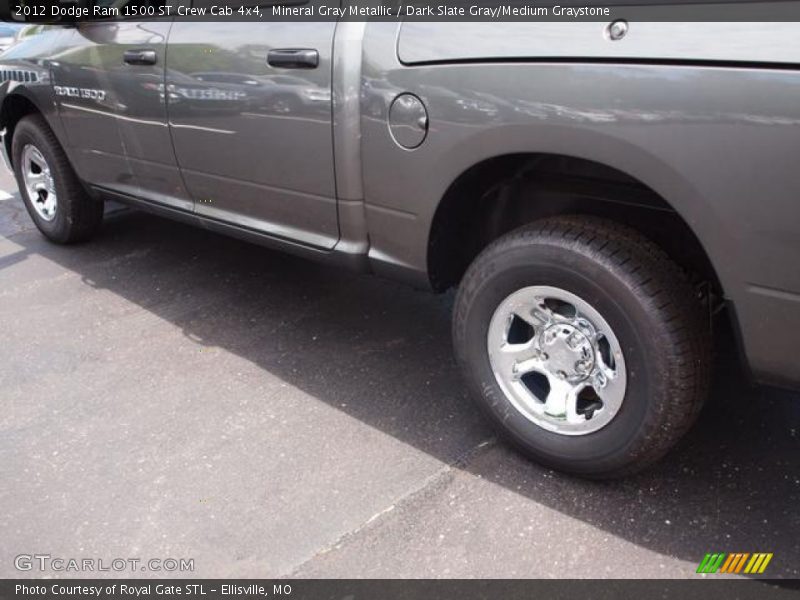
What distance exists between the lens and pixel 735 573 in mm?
2133

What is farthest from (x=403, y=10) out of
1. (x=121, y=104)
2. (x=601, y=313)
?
(x=121, y=104)

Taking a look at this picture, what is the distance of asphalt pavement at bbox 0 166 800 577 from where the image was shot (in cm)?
226

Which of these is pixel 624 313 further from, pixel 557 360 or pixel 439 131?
pixel 439 131

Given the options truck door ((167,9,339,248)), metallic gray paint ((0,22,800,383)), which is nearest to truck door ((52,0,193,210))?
metallic gray paint ((0,22,800,383))

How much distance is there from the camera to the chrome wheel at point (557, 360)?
7.57ft

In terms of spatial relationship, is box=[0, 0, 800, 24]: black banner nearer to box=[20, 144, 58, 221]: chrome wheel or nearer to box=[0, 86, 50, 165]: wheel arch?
box=[0, 86, 50, 165]: wheel arch

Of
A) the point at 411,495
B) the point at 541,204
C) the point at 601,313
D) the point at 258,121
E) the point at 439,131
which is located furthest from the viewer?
the point at 258,121

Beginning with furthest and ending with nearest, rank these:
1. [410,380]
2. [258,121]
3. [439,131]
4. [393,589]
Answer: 1. [410,380]
2. [258,121]
3. [439,131]
4. [393,589]

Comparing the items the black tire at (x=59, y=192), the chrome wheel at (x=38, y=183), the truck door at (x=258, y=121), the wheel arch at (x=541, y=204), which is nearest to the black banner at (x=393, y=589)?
the wheel arch at (x=541, y=204)

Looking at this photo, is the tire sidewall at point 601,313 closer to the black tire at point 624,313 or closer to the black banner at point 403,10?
the black tire at point 624,313

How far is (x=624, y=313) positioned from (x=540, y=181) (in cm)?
58

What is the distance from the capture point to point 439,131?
237cm

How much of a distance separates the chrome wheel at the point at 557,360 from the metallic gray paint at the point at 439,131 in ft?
1.30

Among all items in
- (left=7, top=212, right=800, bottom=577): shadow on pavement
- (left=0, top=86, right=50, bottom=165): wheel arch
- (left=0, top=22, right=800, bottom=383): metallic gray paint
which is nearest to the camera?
(left=0, top=22, right=800, bottom=383): metallic gray paint
